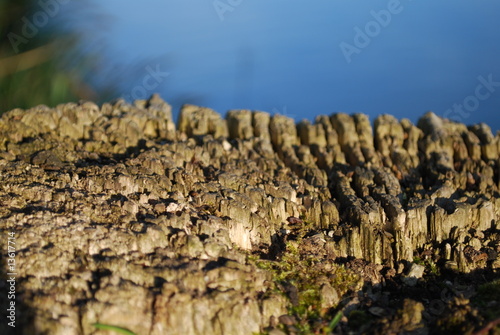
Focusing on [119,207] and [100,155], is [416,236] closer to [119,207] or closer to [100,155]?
[119,207]

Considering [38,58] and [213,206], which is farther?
[38,58]

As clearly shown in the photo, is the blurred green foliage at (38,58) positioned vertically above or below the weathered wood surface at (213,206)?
above

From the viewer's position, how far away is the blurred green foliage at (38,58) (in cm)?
588

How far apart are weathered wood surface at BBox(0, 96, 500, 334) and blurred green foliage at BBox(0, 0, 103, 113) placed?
1.66 meters

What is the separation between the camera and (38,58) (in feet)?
20.4

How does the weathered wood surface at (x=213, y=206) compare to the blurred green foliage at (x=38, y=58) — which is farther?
the blurred green foliage at (x=38, y=58)

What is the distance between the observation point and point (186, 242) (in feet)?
8.40

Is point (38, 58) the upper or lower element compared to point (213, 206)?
upper

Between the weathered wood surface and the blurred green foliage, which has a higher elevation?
the blurred green foliage

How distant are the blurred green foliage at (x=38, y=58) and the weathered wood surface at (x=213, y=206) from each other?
166cm

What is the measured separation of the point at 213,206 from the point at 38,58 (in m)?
3.98

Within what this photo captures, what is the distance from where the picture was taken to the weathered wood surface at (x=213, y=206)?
7.43 ft

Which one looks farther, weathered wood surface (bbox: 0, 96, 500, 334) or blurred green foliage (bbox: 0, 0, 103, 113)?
blurred green foliage (bbox: 0, 0, 103, 113)

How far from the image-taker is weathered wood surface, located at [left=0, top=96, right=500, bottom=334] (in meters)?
2.26
